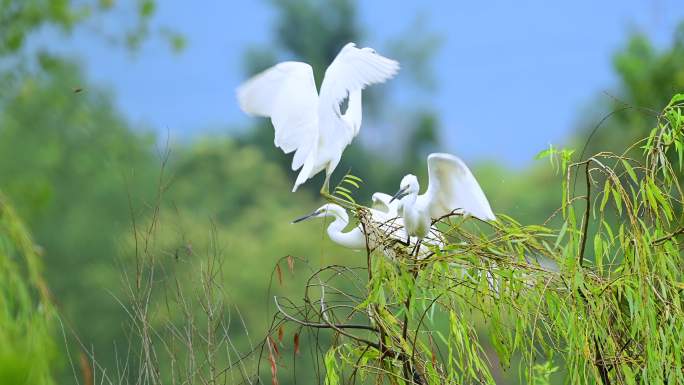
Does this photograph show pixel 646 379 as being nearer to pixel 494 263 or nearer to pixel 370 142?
pixel 494 263

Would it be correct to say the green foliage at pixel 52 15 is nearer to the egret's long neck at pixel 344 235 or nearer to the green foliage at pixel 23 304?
the egret's long neck at pixel 344 235

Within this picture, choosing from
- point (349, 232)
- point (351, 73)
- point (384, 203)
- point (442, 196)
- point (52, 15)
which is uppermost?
point (351, 73)

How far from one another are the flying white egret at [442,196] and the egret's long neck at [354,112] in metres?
0.56

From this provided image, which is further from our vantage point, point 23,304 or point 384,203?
point 384,203

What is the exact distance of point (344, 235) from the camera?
2.96 m

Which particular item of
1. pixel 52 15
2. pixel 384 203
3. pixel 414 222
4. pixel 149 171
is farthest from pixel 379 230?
pixel 149 171

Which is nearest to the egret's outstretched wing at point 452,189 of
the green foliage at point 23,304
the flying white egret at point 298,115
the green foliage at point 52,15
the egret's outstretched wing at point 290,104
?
the flying white egret at point 298,115

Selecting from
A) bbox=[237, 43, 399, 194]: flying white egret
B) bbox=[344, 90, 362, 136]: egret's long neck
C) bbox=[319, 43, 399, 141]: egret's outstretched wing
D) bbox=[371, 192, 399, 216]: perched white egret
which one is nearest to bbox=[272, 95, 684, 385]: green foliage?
bbox=[371, 192, 399, 216]: perched white egret

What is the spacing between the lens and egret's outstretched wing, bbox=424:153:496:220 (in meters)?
2.40

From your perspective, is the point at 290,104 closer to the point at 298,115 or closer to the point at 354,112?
the point at 298,115

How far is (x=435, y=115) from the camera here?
2336cm

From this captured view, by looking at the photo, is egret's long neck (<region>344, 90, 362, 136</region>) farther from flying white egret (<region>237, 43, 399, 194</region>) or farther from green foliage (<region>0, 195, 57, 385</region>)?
green foliage (<region>0, 195, 57, 385</region>)

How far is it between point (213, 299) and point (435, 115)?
21259 millimetres

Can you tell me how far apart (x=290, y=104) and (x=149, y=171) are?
586 inches
